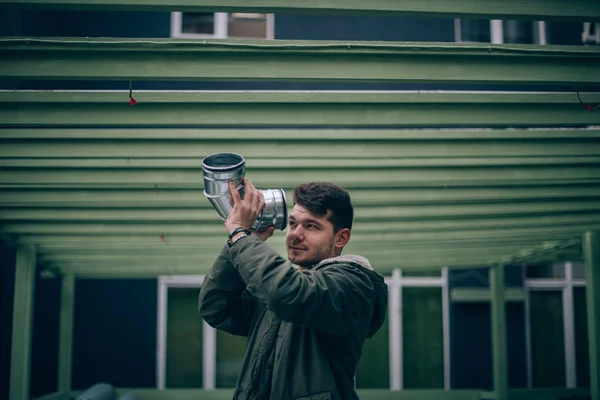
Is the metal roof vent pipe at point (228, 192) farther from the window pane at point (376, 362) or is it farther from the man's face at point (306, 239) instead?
the window pane at point (376, 362)

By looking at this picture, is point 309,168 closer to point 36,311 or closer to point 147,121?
point 147,121

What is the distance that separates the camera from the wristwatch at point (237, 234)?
91.2 inches

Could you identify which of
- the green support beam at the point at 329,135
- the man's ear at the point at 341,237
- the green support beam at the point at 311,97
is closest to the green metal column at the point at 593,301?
the green support beam at the point at 329,135

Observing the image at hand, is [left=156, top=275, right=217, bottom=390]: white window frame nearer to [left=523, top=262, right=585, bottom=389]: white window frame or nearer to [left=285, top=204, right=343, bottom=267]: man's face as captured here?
[left=523, top=262, right=585, bottom=389]: white window frame

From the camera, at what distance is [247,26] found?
9.43 metres

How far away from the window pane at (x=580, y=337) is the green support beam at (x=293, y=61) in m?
7.67

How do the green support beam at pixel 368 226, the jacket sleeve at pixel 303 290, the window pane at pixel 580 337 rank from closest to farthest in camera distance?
the jacket sleeve at pixel 303 290 < the green support beam at pixel 368 226 < the window pane at pixel 580 337

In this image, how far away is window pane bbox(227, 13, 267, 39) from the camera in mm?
9406

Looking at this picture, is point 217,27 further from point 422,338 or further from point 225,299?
point 225,299

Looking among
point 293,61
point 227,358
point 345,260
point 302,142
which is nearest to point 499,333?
point 227,358

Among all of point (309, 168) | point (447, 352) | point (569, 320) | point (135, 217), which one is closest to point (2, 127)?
point (135, 217)

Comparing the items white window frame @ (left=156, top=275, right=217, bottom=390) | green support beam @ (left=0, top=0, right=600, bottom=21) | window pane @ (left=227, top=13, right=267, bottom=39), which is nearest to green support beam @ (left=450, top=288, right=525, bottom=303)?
white window frame @ (left=156, top=275, right=217, bottom=390)

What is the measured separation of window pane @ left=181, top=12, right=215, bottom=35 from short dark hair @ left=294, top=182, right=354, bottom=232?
7.12m

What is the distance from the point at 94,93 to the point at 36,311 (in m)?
6.47
